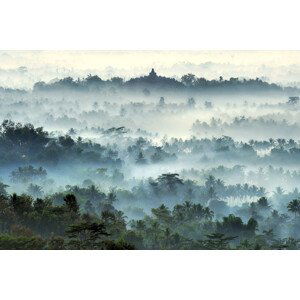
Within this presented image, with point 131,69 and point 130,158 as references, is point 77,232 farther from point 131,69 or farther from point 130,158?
point 131,69

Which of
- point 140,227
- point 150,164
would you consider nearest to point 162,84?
point 150,164

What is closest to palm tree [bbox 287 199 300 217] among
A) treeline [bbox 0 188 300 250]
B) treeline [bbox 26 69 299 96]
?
treeline [bbox 0 188 300 250]

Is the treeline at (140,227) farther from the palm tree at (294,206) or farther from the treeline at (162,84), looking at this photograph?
the treeline at (162,84)

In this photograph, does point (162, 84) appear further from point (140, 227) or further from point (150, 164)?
point (140, 227)

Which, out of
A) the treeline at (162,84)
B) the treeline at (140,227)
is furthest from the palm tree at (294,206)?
the treeline at (162,84)

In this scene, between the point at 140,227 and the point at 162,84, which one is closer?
the point at 140,227

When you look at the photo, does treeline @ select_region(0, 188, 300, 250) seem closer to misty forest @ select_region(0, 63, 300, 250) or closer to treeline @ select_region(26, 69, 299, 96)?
misty forest @ select_region(0, 63, 300, 250)

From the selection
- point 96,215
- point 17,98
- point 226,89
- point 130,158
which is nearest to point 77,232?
point 96,215
